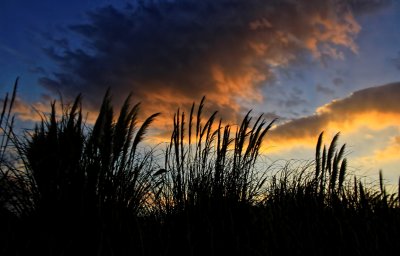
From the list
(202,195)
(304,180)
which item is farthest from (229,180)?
(304,180)

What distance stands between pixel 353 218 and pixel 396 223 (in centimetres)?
60

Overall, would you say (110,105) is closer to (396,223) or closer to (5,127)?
(5,127)

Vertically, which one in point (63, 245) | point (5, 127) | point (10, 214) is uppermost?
point (5, 127)

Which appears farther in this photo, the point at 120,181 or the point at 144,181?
the point at 144,181

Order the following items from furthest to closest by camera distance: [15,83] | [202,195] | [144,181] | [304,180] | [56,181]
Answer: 1. [304,180]
2. [144,181]
3. [202,195]
4. [56,181]
5. [15,83]

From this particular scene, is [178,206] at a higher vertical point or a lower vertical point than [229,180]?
lower

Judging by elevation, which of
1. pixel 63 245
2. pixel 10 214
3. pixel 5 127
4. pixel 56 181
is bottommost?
pixel 63 245

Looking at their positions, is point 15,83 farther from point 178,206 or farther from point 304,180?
point 304,180

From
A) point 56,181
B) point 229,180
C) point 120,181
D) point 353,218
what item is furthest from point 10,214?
point 353,218

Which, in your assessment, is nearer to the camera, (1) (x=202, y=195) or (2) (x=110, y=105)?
(2) (x=110, y=105)

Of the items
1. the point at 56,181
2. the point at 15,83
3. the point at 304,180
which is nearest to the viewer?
the point at 15,83

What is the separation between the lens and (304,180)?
Result: 24.8 ft

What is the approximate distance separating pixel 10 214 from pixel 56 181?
23.9 inches

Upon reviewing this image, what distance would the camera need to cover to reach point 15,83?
405cm
